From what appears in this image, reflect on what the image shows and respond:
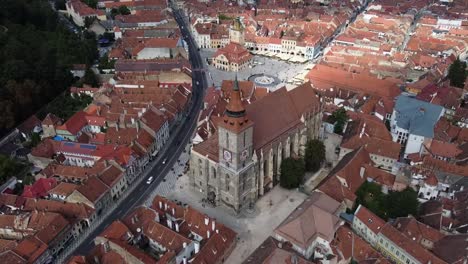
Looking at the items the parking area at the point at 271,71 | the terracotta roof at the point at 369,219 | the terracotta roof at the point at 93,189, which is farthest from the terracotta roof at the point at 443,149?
the terracotta roof at the point at 93,189

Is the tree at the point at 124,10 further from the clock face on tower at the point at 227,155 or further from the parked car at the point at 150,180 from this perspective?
the clock face on tower at the point at 227,155

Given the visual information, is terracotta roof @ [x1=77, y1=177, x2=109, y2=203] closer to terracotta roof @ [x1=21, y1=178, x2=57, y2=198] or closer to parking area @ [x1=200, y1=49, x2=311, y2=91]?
terracotta roof @ [x1=21, y1=178, x2=57, y2=198]

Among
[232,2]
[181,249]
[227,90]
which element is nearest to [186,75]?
[227,90]

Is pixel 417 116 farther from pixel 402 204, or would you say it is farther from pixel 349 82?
pixel 349 82

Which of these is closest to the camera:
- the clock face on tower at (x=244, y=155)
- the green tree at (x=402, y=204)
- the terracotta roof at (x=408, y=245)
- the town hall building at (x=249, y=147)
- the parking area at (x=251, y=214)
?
the terracotta roof at (x=408, y=245)

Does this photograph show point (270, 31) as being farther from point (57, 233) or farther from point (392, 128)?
point (57, 233)

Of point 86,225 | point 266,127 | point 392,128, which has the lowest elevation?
point 86,225
